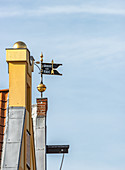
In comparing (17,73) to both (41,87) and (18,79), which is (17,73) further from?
(41,87)

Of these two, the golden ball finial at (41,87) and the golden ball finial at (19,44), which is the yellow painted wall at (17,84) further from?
the golden ball finial at (41,87)

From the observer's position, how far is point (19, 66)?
20188mm

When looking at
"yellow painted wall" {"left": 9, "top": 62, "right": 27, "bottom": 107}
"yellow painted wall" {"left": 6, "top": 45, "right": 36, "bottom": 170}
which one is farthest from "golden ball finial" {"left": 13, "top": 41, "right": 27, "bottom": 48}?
"yellow painted wall" {"left": 9, "top": 62, "right": 27, "bottom": 107}

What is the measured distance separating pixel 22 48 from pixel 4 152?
3.47 meters

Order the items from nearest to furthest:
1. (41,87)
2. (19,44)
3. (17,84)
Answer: (17,84) → (19,44) → (41,87)

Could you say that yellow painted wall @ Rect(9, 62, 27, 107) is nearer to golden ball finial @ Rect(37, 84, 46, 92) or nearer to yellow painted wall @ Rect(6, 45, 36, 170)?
yellow painted wall @ Rect(6, 45, 36, 170)

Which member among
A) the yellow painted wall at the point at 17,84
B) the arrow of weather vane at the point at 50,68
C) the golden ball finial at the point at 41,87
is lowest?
the yellow painted wall at the point at 17,84

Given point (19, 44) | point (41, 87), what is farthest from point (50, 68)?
point (19, 44)

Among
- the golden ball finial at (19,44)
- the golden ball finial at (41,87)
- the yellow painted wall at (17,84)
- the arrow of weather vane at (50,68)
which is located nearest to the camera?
the yellow painted wall at (17,84)

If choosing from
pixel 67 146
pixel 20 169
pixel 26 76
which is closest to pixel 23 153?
pixel 20 169

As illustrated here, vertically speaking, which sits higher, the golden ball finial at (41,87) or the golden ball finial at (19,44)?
the golden ball finial at (41,87)

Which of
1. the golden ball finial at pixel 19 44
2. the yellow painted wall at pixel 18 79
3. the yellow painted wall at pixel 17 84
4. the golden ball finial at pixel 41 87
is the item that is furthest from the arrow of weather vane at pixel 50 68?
the yellow painted wall at pixel 17 84

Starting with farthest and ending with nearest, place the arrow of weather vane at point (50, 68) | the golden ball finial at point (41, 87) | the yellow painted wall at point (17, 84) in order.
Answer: the golden ball finial at point (41, 87), the arrow of weather vane at point (50, 68), the yellow painted wall at point (17, 84)

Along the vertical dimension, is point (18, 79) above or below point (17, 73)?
below
